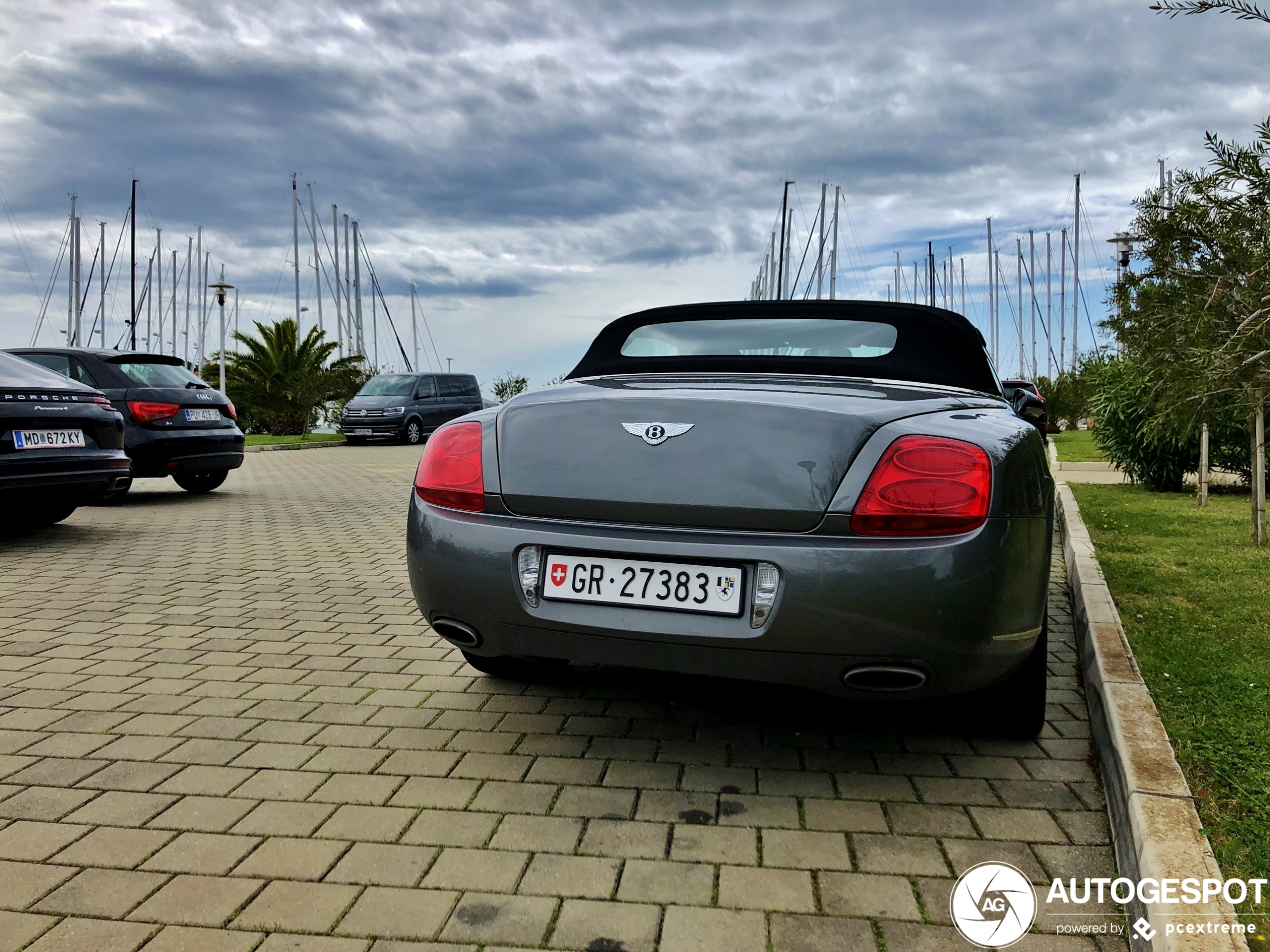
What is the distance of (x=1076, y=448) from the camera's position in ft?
61.8

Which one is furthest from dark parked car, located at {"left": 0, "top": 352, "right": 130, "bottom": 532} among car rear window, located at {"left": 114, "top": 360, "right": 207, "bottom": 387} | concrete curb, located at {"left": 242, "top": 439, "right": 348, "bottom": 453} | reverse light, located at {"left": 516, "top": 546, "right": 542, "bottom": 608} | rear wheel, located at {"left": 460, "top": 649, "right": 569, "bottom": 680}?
concrete curb, located at {"left": 242, "top": 439, "right": 348, "bottom": 453}

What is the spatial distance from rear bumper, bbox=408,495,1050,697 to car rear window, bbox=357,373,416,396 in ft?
78.6

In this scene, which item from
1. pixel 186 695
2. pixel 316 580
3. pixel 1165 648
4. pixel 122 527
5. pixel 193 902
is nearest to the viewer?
pixel 193 902

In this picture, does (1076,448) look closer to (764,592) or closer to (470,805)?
(764,592)

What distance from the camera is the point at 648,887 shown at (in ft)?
7.54

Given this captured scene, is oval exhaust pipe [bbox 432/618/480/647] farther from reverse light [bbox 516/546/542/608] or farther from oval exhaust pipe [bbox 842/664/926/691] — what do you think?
oval exhaust pipe [bbox 842/664/926/691]

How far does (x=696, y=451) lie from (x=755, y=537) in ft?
0.97

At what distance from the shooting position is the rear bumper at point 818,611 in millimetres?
2545

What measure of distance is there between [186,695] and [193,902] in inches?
64.9

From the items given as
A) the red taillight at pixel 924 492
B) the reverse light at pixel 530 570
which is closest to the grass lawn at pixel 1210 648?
the red taillight at pixel 924 492

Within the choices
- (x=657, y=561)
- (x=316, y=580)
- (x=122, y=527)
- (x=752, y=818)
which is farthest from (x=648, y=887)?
(x=122, y=527)

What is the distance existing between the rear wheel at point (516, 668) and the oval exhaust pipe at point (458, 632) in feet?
2.17

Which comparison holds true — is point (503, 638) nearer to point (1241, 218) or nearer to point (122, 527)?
point (1241, 218)

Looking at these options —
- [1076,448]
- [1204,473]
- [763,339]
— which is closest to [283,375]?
[1076,448]
